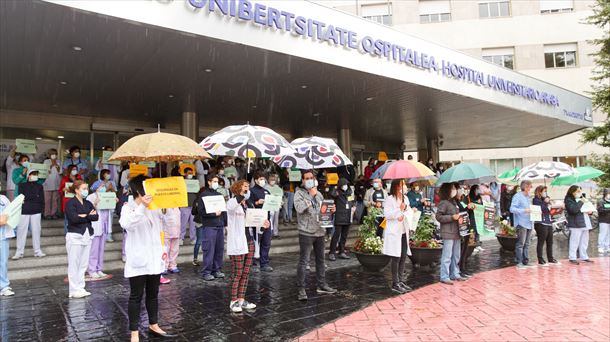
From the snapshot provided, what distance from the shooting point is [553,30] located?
92.7 feet

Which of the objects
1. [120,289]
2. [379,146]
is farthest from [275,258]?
[379,146]

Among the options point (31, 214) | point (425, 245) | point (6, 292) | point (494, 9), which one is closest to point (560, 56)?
point (494, 9)

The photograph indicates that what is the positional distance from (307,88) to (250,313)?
7.61 meters

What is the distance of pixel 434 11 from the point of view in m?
29.7

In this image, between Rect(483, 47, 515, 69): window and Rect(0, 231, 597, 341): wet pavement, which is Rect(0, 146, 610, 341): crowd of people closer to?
Rect(0, 231, 597, 341): wet pavement

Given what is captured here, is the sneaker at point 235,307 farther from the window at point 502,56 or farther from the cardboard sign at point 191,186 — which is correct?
the window at point 502,56

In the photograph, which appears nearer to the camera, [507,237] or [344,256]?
[344,256]

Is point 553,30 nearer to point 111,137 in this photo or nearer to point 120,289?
point 111,137

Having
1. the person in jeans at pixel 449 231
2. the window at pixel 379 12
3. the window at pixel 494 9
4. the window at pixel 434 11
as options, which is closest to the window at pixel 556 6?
the window at pixel 494 9

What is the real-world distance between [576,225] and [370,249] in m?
5.27

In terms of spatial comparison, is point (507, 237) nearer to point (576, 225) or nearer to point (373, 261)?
point (576, 225)

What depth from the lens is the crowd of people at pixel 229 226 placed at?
4454 mm

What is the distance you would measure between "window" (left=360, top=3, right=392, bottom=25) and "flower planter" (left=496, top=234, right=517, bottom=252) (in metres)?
23.2

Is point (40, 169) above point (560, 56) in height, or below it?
below
